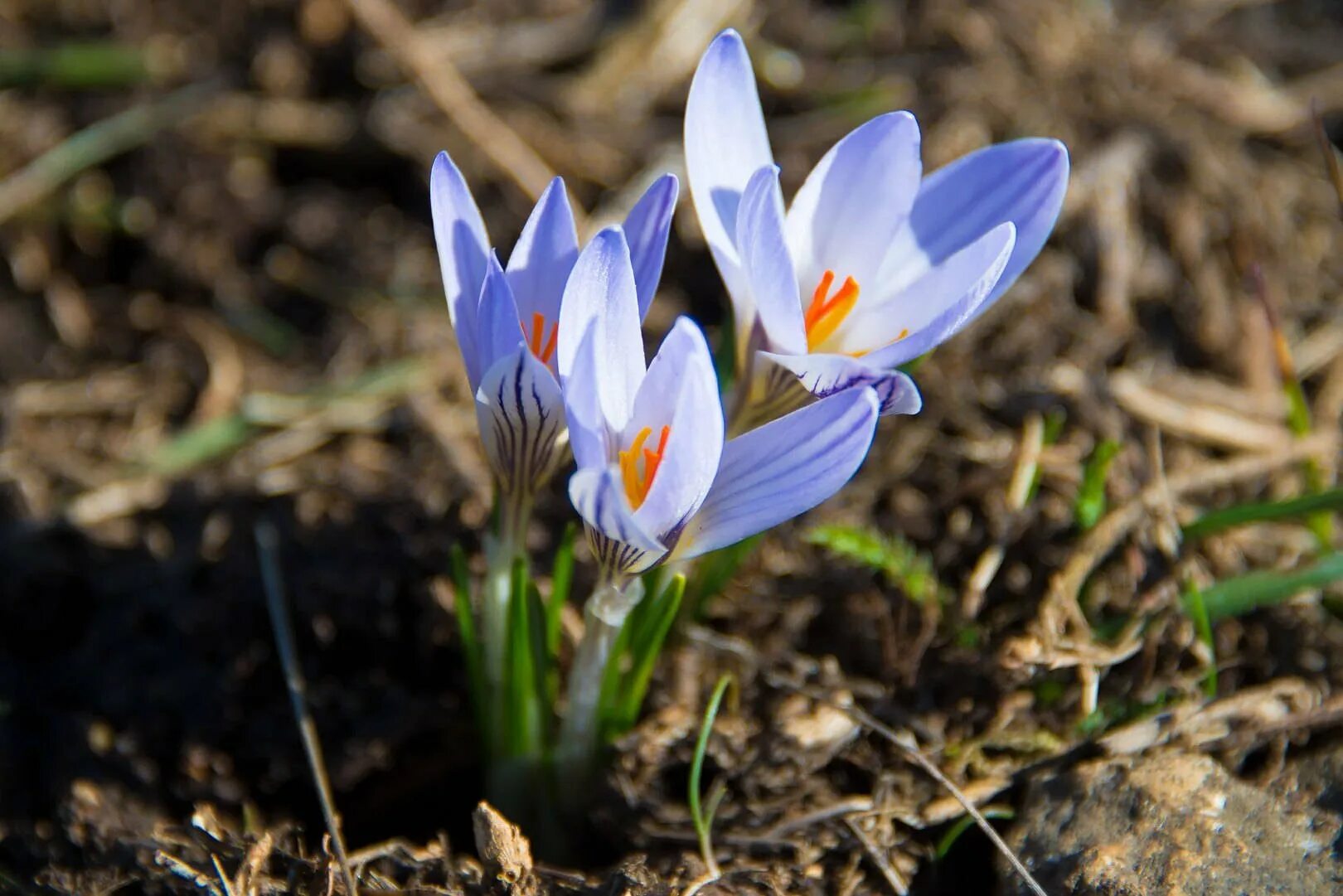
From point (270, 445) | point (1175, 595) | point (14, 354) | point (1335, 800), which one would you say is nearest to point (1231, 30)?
point (1175, 595)

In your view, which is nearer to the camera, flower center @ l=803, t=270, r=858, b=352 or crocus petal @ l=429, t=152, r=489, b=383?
crocus petal @ l=429, t=152, r=489, b=383

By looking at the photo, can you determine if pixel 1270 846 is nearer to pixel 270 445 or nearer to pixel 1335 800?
pixel 1335 800

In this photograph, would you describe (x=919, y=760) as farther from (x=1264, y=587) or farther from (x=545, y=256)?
(x=545, y=256)

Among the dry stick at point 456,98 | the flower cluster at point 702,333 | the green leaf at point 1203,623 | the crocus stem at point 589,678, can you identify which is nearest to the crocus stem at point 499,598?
→ the flower cluster at point 702,333

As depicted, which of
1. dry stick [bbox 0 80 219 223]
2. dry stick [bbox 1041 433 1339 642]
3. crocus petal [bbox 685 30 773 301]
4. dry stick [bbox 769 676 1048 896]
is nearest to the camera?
crocus petal [bbox 685 30 773 301]

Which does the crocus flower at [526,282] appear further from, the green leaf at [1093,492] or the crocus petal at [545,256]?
the green leaf at [1093,492]

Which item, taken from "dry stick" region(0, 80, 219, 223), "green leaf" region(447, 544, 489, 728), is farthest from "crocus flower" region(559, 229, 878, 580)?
"dry stick" region(0, 80, 219, 223)

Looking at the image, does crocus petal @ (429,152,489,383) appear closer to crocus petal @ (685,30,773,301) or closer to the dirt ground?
crocus petal @ (685,30,773,301)
